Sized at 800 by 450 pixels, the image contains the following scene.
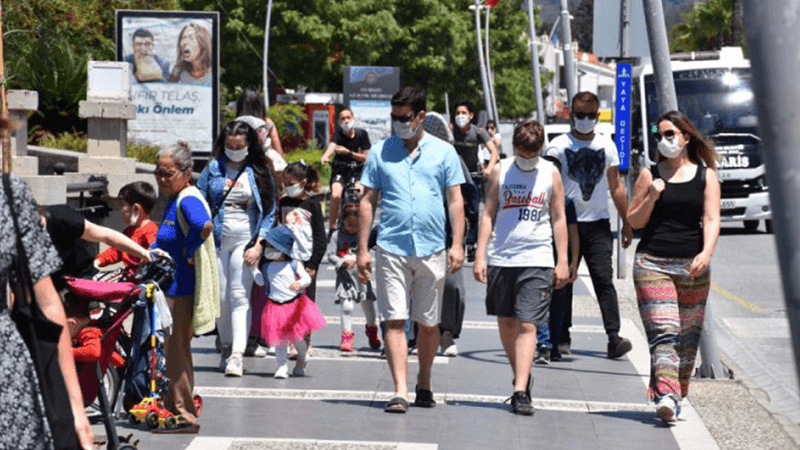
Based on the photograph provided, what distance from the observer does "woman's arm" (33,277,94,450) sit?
414 cm

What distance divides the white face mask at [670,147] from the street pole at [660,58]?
203cm

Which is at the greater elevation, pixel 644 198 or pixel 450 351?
pixel 644 198

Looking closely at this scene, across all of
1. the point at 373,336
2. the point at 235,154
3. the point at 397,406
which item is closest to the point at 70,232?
the point at 397,406

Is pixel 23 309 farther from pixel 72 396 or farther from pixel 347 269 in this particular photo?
pixel 347 269

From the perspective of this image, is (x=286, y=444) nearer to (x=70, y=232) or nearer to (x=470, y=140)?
(x=70, y=232)

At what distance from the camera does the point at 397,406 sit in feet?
29.7

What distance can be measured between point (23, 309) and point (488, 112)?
51599mm

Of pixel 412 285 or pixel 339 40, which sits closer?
pixel 412 285

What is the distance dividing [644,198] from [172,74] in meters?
15.2

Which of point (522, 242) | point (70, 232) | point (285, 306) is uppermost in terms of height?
point (70, 232)

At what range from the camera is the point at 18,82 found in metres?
24.1

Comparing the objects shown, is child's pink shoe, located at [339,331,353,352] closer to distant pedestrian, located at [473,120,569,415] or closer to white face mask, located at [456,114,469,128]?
distant pedestrian, located at [473,120,569,415]

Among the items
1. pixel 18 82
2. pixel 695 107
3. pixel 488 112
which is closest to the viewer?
pixel 18 82

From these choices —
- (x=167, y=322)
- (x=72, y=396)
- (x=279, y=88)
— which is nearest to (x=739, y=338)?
(x=167, y=322)
